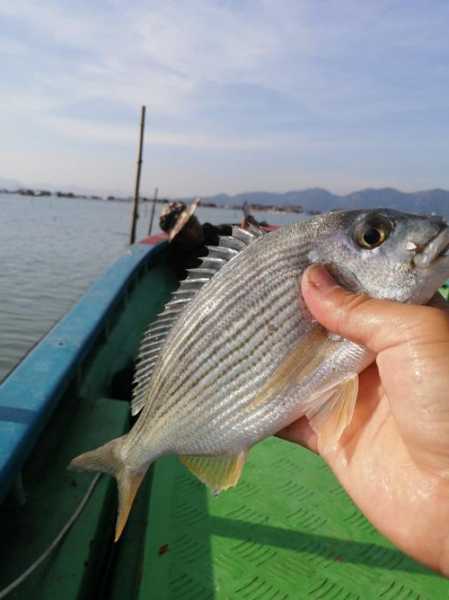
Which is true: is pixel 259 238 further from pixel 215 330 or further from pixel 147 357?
pixel 147 357

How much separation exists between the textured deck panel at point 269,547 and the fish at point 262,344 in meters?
0.77

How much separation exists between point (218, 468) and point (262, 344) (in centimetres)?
78

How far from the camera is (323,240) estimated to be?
8.14 ft

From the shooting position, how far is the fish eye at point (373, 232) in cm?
236

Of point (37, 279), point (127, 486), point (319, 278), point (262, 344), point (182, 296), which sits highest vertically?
point (319, 278)

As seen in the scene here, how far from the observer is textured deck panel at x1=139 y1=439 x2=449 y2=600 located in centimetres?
304

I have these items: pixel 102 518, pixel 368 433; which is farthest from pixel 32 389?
pixel 368 433

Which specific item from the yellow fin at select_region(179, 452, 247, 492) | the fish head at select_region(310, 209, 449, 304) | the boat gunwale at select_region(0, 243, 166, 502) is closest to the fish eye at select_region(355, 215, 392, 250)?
the fish head at select_region(310, 209, 449, 304)

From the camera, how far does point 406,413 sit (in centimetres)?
221

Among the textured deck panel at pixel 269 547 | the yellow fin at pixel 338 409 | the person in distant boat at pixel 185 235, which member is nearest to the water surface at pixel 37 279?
the person in distant boat at pixel 185 235

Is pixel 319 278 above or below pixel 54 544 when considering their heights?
above

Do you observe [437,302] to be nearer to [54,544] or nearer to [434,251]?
[434,251]

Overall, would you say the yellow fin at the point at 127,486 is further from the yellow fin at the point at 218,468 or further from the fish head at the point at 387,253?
the fish head at the point at 387,253

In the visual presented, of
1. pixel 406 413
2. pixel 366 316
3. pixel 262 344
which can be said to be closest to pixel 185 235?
pixel 262 344
